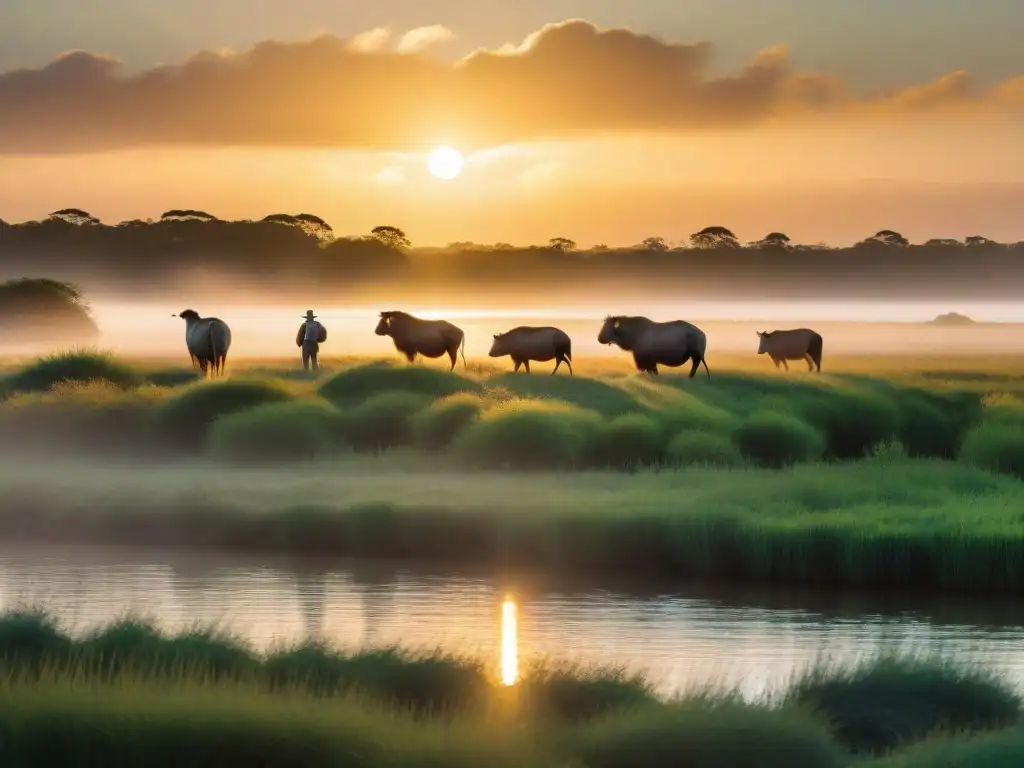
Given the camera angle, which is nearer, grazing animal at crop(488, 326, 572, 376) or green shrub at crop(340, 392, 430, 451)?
green shrub at crop(340, 392, 430, 451)

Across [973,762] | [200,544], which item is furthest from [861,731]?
[200,544]

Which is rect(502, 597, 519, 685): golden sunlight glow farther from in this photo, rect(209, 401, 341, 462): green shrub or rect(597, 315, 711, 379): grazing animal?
rect(597, 315, 711, 379): grazing animal

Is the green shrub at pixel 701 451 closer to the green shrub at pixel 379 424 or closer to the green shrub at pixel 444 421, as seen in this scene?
the green shrub at pixel 444 421

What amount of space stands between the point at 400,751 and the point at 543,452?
77.5 feet

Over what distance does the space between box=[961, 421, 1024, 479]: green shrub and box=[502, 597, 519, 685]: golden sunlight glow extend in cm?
1537

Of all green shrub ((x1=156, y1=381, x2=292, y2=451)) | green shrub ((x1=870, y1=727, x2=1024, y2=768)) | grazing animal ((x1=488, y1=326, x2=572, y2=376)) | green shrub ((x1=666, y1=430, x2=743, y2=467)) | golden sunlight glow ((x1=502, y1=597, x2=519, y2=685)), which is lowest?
golden sunlight glow ((x1=502, y1=597, x2=519, y2=685))

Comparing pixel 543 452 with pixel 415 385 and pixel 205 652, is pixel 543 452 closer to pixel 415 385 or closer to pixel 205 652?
pixel 415 385

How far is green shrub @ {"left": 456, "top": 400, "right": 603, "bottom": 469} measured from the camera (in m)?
35.3

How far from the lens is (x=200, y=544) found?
2911 cm

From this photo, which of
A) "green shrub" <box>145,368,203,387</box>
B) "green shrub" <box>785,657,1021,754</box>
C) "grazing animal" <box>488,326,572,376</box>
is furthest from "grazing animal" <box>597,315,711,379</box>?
"green shrub" <box>785,657,1021,754</box>

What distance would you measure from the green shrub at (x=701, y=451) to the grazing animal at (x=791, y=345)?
19.2 meters

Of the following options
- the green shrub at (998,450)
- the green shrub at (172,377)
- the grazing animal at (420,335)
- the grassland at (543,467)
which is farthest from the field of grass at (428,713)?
the grazing animal at (420,335)

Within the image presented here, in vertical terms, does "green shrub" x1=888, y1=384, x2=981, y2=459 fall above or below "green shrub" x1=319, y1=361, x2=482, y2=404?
below

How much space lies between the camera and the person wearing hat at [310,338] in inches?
1847
